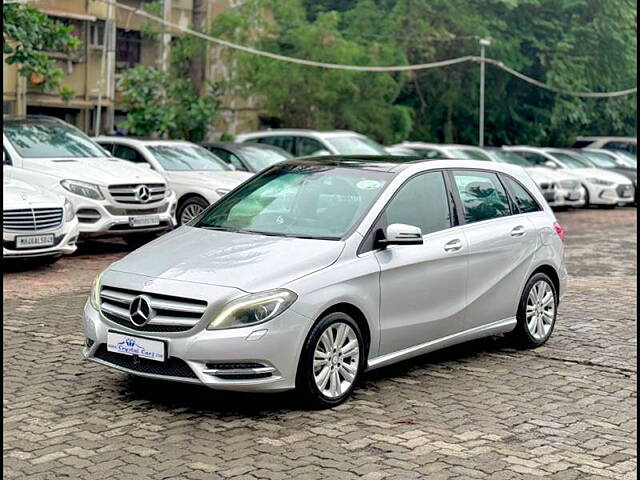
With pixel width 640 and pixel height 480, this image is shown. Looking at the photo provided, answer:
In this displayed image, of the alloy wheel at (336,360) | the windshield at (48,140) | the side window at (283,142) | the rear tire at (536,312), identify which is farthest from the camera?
the side window at (283,142)

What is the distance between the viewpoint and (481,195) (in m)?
8.68

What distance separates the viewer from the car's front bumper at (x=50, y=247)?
41.0 feet

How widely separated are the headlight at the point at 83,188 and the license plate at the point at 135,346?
8.08m

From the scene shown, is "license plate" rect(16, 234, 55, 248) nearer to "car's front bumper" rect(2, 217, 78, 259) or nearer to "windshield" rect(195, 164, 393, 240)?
"car's front bumper" rect(2, 217, 78, 259)

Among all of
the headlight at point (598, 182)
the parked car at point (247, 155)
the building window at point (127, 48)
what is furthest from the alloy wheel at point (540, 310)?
the building window at point (127, 48)

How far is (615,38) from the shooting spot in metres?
39.9

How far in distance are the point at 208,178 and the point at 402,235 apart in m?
10.1

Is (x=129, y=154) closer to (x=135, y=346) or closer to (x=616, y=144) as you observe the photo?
(x=135, y=346)

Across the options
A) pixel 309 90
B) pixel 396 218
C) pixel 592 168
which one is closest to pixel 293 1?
pixel 309 90

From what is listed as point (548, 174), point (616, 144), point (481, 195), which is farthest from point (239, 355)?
point (616, 144)

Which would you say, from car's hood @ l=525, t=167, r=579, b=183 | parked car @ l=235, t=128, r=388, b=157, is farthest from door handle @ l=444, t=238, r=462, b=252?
car's hood @ l=525, t=167, r=579, b=183

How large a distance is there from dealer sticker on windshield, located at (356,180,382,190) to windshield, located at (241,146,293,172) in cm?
1133

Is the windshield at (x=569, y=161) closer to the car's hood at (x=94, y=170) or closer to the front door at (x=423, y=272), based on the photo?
the car's hood at (x=94, y=170)

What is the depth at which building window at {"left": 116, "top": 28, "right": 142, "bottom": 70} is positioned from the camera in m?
35.3
